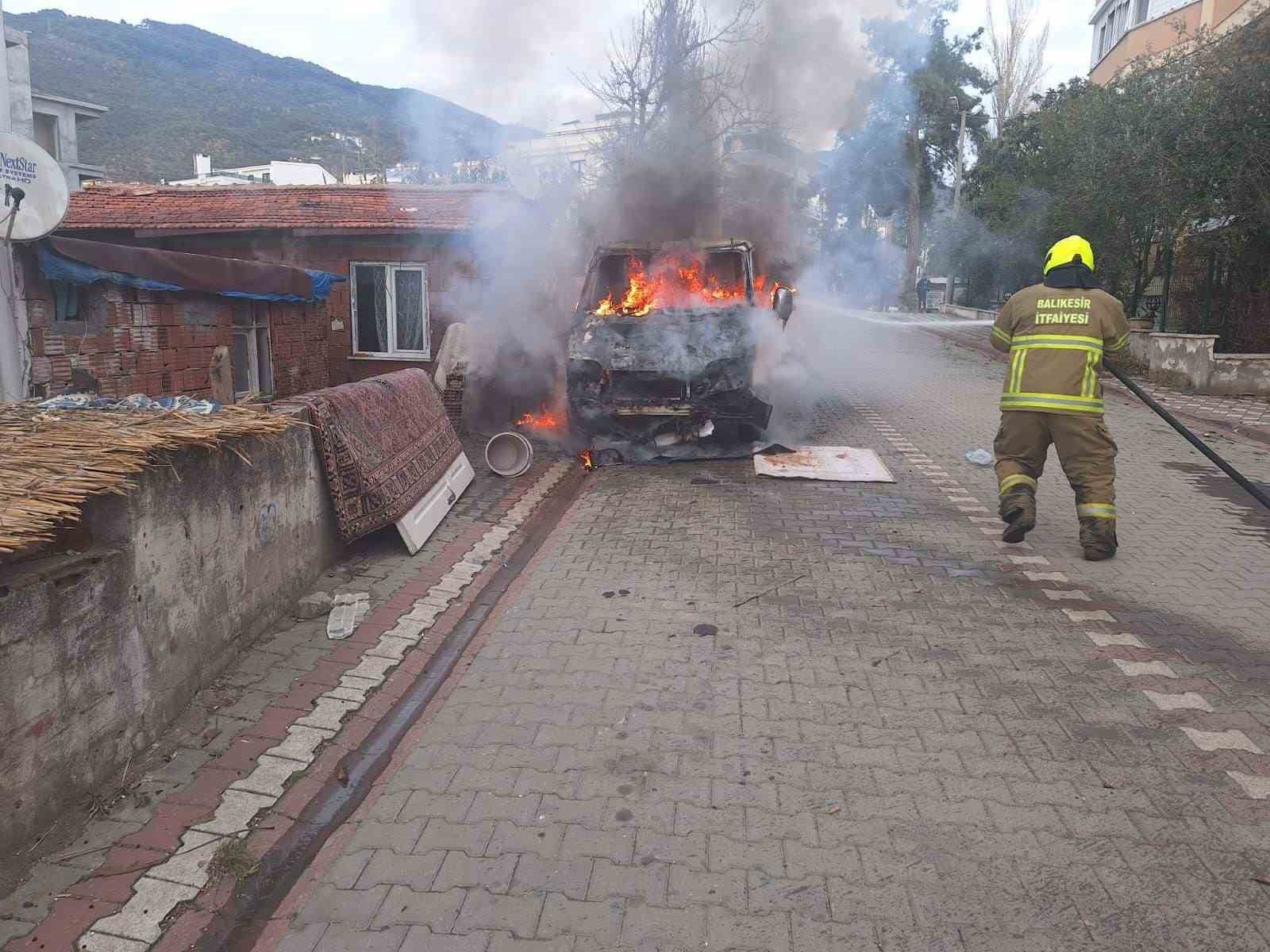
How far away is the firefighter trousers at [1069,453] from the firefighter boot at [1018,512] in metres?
0.05

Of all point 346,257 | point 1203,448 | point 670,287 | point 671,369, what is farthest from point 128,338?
point 1203,448

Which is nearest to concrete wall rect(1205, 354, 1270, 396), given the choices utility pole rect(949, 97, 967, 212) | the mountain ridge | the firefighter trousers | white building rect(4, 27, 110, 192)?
the firefighter trousers

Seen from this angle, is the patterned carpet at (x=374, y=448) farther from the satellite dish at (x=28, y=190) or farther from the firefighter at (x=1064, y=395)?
the firefighter at (x=1064, y=395)

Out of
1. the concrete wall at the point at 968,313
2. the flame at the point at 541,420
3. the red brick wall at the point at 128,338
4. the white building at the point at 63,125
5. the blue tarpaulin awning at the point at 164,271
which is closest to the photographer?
the blue tarpaulin awning at the point at 164,271

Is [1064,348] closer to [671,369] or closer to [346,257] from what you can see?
[671,369]

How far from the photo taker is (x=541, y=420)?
1039cm

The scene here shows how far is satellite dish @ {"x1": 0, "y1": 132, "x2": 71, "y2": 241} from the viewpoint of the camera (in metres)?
5.18

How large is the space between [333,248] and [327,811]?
11.8 meters

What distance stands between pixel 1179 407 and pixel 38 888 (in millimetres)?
13746

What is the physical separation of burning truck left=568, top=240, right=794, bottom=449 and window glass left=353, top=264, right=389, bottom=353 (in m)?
5.44

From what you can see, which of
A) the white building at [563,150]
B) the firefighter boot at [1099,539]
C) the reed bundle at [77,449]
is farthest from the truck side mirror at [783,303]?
the white building at [563,150]

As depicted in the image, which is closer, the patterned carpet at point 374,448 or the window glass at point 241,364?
the patterned carpet at point 374,448

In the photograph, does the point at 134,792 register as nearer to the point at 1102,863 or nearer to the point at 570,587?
the point at 570,587

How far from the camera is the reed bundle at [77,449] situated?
2770 mm
